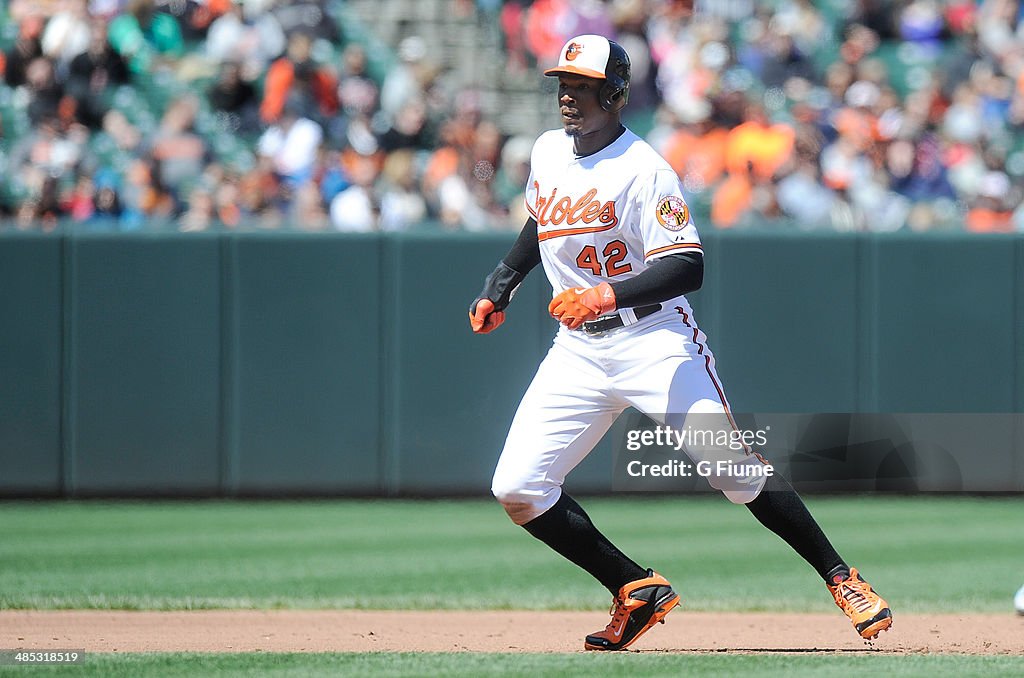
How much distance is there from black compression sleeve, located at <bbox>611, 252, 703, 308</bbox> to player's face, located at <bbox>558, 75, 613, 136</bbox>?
1.66ft

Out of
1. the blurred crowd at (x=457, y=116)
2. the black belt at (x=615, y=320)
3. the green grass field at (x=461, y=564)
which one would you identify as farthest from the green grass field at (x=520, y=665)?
the blurred crowd at (x=457, y=116)

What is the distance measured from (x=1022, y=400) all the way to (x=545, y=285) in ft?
10.1

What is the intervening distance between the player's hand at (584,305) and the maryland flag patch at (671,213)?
274 millimetres

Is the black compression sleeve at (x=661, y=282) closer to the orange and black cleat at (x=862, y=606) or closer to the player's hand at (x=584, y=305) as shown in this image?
the player's hand at (x=584, y=305)

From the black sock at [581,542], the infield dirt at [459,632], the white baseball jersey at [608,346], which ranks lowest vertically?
the infield dirt at [459,632]

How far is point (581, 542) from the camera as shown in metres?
5.10

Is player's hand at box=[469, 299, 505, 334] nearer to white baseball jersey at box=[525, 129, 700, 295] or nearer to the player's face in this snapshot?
white baseball jersey at box=[525, 129, 700, 295]

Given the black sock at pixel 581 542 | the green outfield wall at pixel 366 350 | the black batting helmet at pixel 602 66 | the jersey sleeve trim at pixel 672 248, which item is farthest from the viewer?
the green outfield wall at pixel 366 350

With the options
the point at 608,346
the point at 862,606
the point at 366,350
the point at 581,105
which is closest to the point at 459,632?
the point at 608,346

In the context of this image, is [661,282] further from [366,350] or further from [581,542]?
[366,350]

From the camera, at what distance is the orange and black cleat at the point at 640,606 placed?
5.12m

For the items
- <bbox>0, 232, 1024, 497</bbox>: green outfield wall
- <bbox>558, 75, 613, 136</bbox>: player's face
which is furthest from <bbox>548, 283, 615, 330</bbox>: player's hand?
<bbox>0, 232, 1024, 497</bbox>: green outfield wall

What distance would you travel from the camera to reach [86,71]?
39.8ft

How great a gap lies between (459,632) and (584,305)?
5.29 feet
